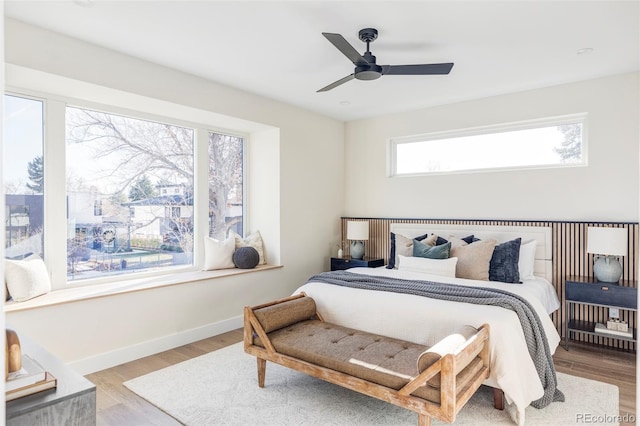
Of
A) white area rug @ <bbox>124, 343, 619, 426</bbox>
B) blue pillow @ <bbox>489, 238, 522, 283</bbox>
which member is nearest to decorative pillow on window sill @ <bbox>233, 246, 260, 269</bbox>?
white area rug @ <bbox>124, 343, 619, 426</bbox>

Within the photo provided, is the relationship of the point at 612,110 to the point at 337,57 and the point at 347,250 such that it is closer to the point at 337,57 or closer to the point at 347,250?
the point at 337,57

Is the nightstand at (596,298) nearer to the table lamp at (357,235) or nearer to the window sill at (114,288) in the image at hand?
the table lamp at (357,235)

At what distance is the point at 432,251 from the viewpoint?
3.96 meters

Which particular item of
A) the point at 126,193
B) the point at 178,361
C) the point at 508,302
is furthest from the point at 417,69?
the point at 178,361

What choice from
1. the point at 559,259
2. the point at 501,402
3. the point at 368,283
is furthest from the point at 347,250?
the point at 501,402

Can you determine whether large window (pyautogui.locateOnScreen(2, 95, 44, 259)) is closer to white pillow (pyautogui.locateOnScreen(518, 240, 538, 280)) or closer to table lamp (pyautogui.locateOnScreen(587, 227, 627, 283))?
white pillow (pyautogui.locateOnScreen(518, 240, 538, 280))

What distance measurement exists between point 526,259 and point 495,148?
1.36m

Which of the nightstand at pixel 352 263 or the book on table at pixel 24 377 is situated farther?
the nightstand at pixel 352 263

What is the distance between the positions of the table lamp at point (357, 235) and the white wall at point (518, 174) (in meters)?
0.41

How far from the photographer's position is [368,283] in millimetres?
3307

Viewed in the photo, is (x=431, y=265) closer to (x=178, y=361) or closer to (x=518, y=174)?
(x=518, y=174)

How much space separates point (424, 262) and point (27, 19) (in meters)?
3.79

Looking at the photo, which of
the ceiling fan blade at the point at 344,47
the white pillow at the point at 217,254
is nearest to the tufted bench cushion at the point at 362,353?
the white pillow at the point at 217,254

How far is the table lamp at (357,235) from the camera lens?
5.06m
